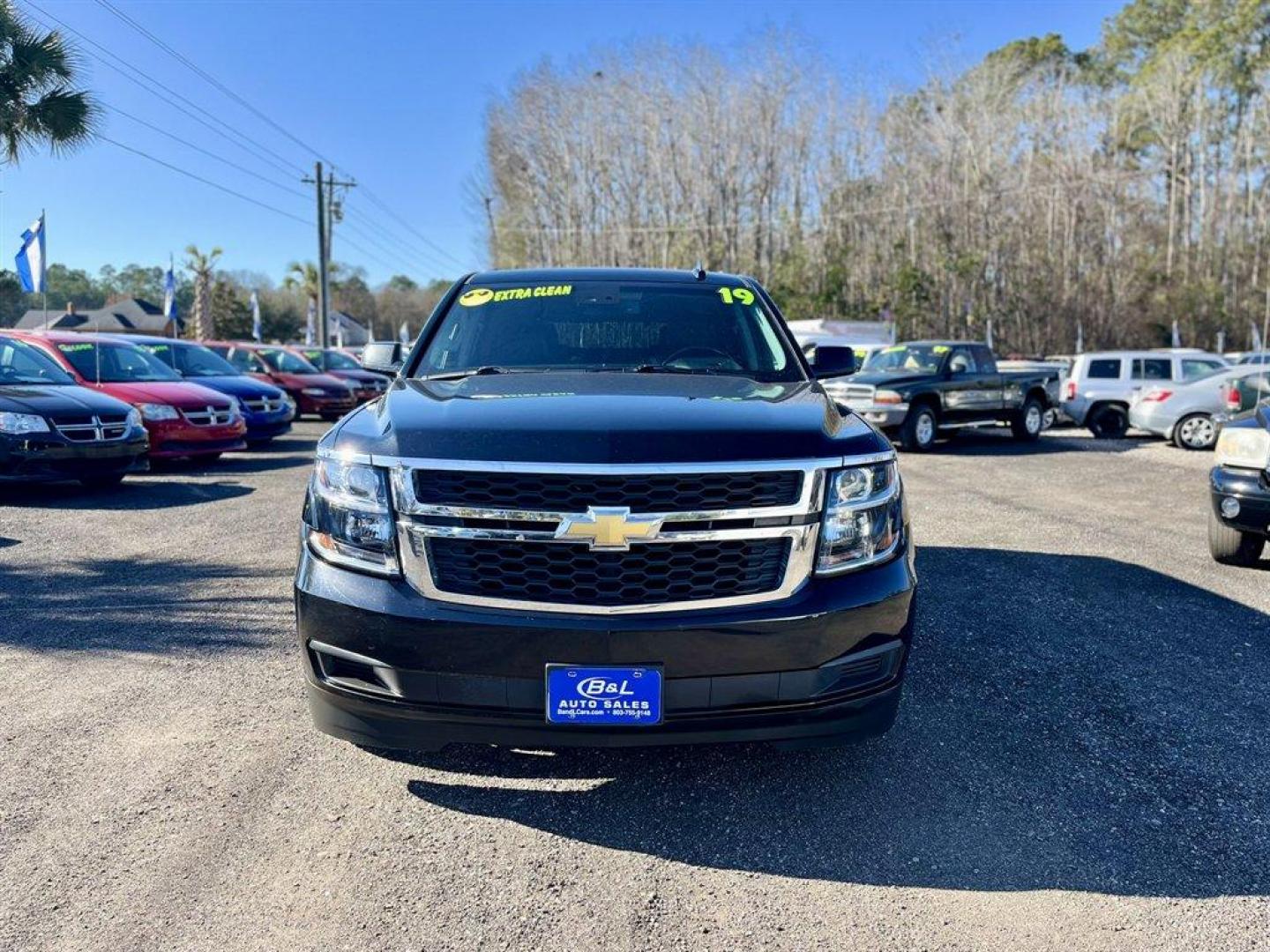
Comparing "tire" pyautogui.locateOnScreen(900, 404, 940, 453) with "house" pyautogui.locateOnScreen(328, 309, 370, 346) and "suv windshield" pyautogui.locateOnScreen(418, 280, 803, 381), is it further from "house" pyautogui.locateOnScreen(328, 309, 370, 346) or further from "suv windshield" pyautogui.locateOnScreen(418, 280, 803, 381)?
"house" pyautogui.locateOnScreen(328, 309, 370, 346)

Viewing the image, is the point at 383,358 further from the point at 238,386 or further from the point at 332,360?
the point at 332,360

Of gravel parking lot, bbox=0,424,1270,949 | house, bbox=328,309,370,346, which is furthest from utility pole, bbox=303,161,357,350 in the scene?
house, bbox=328,309,370,346

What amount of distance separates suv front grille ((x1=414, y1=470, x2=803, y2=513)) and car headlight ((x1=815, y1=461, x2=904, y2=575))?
229 mm

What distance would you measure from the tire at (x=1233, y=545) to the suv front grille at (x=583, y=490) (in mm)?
5252

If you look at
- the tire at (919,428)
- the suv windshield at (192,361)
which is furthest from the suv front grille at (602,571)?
the tire at (919,428)

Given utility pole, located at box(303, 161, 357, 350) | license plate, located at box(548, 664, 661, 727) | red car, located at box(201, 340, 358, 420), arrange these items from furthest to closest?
utility pole, located at box(303, 161, 357, 350)
red car, located at box(201, 340, 358, 420)
license plate, located at box(548, 664, 661, 727)

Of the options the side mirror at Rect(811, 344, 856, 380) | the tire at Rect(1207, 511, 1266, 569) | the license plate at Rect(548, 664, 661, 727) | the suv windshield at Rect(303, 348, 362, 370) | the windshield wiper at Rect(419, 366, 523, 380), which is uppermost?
the suv windshield at Rect(303, 348, 362, 370)

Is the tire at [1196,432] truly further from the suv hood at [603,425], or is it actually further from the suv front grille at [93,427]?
the suv front grille at [93,427]

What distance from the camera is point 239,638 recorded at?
4836 mm

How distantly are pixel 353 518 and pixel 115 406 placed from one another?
26.5ft

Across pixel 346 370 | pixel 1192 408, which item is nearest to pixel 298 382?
pixel 346 370

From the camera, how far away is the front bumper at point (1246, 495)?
19.8ft

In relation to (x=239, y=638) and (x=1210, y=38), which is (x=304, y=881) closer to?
(x=239, y=638)

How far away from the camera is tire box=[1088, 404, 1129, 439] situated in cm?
1806
